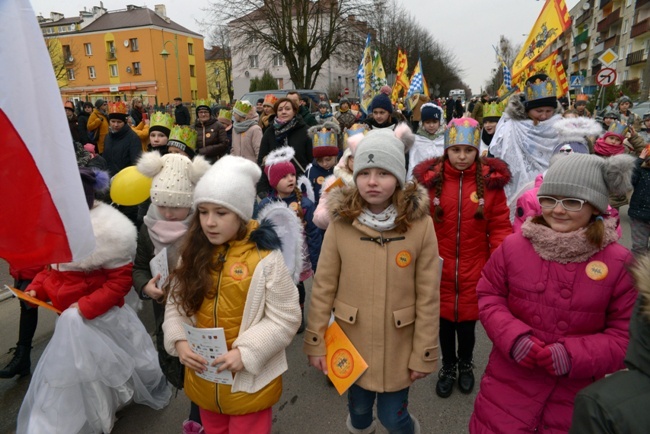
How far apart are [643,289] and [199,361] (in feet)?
5.73

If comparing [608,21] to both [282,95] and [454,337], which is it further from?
[454,337]

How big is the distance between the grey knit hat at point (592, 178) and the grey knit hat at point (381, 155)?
0.66 m

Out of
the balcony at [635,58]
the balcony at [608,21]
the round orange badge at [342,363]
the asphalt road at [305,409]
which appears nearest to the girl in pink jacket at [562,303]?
the round orange badge at [342,363]

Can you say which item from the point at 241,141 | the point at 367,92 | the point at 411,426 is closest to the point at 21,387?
the point at 411,426

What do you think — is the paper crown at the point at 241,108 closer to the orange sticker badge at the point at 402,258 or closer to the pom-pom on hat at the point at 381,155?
the pom-pom on hat at the point at 381,155

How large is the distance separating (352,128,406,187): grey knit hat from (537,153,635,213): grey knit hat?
660 mm

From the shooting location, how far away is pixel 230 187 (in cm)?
205

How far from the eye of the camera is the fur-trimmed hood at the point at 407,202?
6.81 feet

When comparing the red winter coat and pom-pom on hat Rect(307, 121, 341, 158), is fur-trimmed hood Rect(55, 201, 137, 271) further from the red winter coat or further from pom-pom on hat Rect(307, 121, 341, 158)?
pom-pom on hat Rect(307, 121, 341, 158)

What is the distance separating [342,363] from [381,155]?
1.01 m

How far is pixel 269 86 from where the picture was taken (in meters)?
37.3

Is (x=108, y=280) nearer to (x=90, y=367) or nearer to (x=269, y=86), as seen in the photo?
(x=90, y=367)

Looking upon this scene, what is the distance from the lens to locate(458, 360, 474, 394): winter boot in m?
3.12

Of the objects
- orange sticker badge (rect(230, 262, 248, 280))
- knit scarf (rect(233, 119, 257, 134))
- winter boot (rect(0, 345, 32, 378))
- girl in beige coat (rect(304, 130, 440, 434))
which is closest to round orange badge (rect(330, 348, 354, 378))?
girl in beige coat (rect(304, 130, 440, 434))
